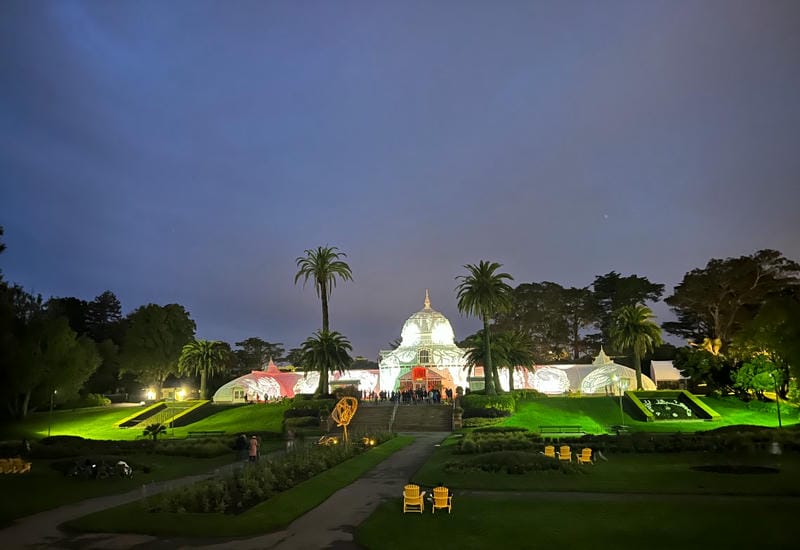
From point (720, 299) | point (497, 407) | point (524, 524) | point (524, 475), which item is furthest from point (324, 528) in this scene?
point (720, 299)

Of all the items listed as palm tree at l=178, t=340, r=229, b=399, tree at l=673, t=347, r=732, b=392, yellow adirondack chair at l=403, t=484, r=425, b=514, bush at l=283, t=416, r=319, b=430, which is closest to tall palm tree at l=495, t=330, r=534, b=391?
tree at l=673, t=347, r=732, b=392

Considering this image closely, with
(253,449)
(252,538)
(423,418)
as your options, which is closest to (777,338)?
(423,418)

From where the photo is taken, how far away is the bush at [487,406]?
47.5 m

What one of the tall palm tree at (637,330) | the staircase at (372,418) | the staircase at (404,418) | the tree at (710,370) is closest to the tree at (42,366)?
the staircase at (372,418)

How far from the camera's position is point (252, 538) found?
577 inches

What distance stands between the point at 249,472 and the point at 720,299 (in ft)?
227

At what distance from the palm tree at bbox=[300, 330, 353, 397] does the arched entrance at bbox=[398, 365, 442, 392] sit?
422 inches

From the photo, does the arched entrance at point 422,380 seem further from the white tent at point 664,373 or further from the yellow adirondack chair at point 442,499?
the yellow adirondack chair at point 442,499

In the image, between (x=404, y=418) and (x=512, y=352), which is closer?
(x=404, y=418)

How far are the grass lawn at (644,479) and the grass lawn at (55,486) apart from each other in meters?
11.2

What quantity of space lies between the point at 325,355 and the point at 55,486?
34.3 meters

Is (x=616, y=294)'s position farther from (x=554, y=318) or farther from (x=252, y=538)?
(x=252, y=538)

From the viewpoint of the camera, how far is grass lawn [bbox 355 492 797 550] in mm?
13625

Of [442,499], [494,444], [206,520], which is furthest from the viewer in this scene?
[494,444]
